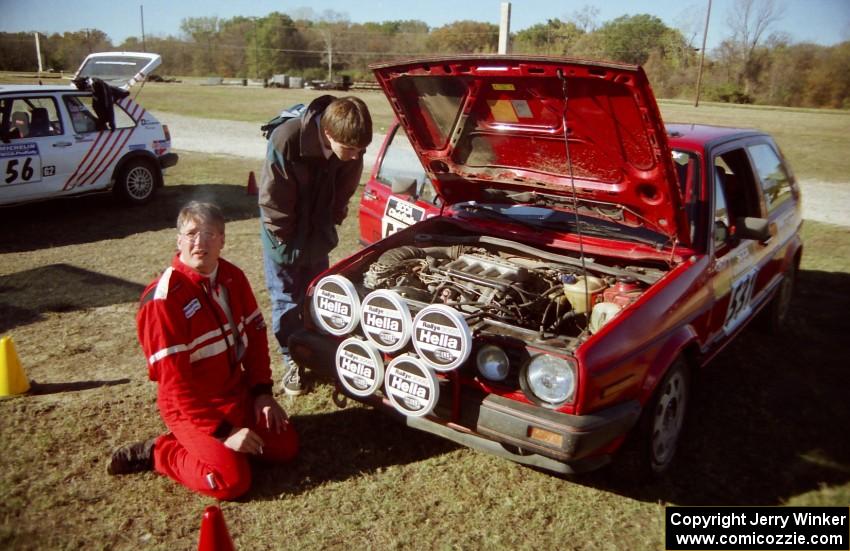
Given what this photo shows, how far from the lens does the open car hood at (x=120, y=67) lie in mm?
8844

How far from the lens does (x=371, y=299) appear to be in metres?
2.86

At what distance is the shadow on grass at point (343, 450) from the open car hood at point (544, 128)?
1609mm

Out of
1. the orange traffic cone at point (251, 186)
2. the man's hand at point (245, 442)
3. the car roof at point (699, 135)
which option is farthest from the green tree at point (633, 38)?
the man's hand at point (245, 442)

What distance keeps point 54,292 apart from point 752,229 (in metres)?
5.60

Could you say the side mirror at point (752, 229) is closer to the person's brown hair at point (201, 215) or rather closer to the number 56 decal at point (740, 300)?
the number 56 decal at point (740, 300)

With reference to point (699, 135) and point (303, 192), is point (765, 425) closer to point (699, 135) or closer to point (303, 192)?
point (699, 135)

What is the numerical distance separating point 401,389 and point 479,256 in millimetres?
1056

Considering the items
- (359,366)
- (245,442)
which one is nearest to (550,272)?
(359,366)

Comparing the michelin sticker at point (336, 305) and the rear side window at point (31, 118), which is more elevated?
the rear side window at point (31, 118)

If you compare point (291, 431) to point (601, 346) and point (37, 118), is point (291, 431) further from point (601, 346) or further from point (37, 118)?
point (37, 118)

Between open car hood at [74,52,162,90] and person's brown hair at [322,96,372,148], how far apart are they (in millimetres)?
6800

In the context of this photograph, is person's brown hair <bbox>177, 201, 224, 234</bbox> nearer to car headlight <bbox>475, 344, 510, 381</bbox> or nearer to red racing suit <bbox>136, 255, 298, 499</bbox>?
red racing suit <bbox>136, 255, 298, 499</bbox>

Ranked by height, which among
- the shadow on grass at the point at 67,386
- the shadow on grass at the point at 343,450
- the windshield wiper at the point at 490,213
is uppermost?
the windshield wiper at the point at 490,213

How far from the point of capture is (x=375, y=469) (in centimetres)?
313
